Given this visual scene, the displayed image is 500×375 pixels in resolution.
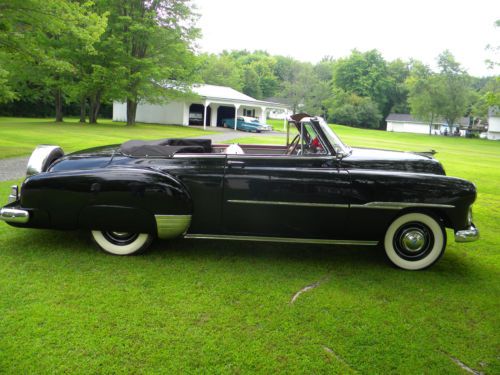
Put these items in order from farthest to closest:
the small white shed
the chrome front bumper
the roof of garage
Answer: the small white shed
the roof of garage
the chrome front bumper

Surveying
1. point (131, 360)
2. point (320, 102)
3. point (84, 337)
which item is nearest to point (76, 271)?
point (84, 337)

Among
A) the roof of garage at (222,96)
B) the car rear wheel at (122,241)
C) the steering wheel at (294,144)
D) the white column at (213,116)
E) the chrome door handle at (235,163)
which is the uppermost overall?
the roof of garage at (222,96)

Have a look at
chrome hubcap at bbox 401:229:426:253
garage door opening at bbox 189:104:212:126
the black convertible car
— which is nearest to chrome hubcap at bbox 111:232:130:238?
the black convertible car

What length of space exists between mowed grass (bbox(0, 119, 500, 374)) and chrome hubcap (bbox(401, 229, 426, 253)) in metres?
0.25

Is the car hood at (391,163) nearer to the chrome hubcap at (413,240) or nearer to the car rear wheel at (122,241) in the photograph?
the chrome hubcap at (413,240)

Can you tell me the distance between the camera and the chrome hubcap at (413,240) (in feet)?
13.2

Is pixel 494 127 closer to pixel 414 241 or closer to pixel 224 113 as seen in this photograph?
pixel 224 113

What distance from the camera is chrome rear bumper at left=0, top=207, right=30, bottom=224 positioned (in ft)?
12.8

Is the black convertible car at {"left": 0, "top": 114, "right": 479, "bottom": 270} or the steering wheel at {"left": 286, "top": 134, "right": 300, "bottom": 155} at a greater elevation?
the steering wheel at {"left": 286, "top": 134, "right": 300, "bottom": 155}

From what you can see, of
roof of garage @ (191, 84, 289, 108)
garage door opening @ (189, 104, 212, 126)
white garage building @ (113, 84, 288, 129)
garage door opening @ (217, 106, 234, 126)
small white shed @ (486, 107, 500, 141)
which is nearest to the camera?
roof of garage @ (191, 84, 289, 108)

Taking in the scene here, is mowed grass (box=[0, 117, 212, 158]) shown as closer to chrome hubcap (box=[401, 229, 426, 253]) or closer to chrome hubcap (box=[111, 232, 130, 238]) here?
chrome hubcap (box=[111, 232, 130, 238])

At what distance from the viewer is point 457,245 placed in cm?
506

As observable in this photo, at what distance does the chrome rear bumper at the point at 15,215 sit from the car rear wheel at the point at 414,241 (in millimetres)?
3501

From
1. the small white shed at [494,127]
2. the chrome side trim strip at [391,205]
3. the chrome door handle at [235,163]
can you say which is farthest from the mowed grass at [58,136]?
the small white shed at [494,127]
